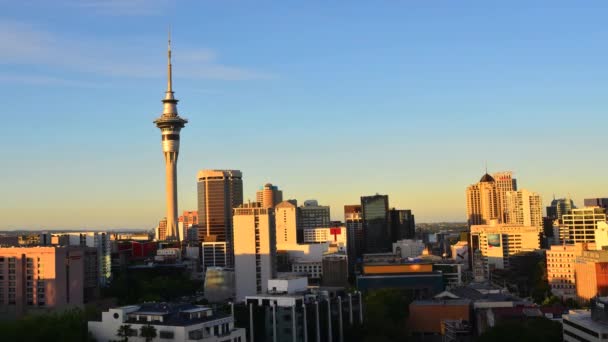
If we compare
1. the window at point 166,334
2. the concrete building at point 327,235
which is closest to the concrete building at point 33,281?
the window at point 166,334

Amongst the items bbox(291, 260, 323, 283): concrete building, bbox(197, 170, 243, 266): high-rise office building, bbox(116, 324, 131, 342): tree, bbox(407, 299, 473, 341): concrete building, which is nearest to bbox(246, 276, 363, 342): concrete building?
bbox(116, 324, 131, 342): tree

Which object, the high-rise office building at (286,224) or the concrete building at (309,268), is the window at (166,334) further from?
the high-rise office building at (286,224)

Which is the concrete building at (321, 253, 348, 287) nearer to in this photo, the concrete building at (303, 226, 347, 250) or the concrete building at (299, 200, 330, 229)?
the concrete building at (303, 226, 347, 250)

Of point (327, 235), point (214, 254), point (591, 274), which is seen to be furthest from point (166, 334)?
point (327, 235)

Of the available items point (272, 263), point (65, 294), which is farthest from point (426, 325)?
point (65, 294)

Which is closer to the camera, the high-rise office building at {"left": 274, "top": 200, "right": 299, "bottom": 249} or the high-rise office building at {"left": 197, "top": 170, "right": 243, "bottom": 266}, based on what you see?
the high-rise office building at {"left": 274, "top": 200, "right": 299, "bottom": 249}

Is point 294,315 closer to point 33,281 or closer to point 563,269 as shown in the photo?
point 33,281
